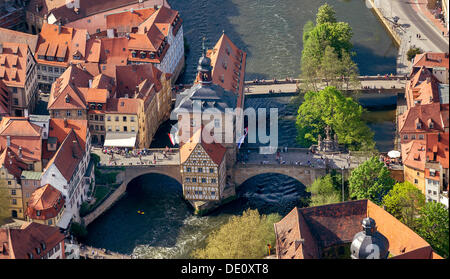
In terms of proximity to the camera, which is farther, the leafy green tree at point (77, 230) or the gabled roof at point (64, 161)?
the leafy green tree at point (77, 230)

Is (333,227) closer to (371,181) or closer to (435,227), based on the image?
(435,227)

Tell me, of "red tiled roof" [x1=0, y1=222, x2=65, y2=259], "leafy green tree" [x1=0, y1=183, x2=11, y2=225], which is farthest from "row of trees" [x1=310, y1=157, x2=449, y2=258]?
"leafy green tree" [x1=0, y1=183, x2=11, y2=225]

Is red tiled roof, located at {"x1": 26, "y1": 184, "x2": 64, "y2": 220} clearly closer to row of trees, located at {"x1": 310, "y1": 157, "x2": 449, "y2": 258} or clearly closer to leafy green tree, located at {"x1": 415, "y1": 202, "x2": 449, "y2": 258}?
row of trees, located at {"x1": 310, "y1": 157, "x2": 449, "y2": 258}

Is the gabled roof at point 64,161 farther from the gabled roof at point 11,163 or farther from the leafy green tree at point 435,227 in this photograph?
the leafy green tree at point 435,227

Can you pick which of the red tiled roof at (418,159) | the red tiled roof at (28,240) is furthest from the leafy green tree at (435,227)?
the red tiled roof at (28,240)

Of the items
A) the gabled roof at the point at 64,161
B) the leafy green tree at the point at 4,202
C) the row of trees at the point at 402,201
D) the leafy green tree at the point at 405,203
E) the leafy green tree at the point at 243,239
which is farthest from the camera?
the gabled roof at the point at 64,161

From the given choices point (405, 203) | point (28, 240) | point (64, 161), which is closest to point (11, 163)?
point (64, 161)

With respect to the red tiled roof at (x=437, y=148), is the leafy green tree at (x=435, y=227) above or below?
below

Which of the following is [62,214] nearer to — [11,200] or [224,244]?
[11,200]
